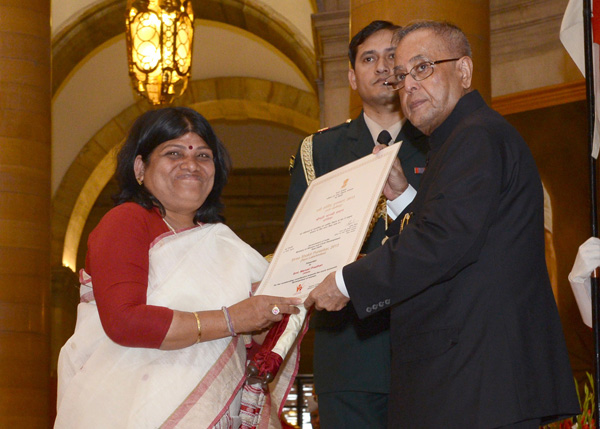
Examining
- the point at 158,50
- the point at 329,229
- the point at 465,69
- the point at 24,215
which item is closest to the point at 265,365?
the point at 329,229

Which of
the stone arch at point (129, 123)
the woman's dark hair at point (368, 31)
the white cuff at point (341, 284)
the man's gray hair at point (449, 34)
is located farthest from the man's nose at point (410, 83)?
the stone arch at point (129, 123)

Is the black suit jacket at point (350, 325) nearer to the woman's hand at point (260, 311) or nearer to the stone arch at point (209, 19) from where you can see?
the woman's hand at point (260, 311)

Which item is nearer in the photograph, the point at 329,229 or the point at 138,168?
the point at 329,229

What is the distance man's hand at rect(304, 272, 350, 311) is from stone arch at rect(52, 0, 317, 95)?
29.2ft

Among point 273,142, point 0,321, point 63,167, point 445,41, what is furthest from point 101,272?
point 273,142

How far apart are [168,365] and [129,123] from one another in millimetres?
11962

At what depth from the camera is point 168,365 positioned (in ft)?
10.3

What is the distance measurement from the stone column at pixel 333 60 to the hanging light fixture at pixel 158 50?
4.41 feet

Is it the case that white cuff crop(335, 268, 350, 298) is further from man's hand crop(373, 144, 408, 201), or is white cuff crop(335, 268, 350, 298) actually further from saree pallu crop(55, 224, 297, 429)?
man's hand crop(373, 144, 408, 201)

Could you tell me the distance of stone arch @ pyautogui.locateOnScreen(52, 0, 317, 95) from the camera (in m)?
12.0

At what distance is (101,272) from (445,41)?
1.36 meters

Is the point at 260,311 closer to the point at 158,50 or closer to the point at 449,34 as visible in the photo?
the point at 449,34

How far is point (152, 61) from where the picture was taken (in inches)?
342

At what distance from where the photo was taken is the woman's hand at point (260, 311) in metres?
3.11
